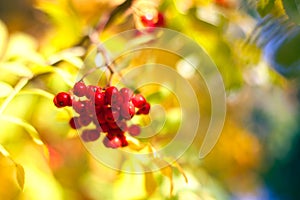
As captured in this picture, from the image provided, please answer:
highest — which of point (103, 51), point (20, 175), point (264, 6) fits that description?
point (264, 6)

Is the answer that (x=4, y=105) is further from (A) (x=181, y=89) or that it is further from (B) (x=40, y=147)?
(A) (x=181, y=89)

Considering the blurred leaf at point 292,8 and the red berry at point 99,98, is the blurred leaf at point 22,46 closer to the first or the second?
the red berry at point 99,98

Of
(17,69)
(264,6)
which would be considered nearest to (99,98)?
(17,69)

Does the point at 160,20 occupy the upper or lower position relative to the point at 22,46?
upper

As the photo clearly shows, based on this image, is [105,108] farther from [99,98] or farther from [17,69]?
[17,69]

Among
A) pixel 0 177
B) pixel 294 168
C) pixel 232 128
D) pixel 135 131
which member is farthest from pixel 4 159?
pixel 294 168

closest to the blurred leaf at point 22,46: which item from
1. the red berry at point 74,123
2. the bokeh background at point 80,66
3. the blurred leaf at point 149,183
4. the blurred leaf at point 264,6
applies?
the bokeh background at point 80,66
